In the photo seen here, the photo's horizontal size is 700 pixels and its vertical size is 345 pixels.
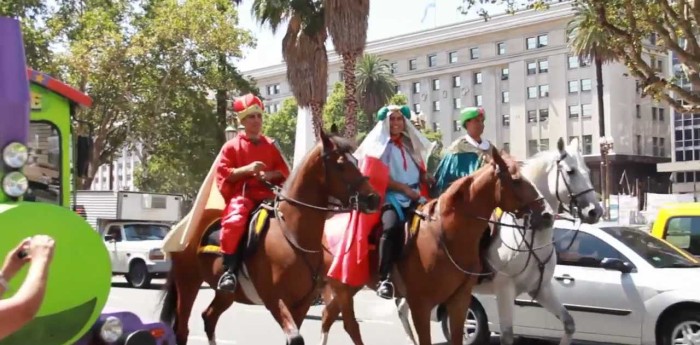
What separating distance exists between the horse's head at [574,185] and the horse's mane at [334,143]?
2.50m

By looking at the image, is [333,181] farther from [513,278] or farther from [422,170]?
[513,278]

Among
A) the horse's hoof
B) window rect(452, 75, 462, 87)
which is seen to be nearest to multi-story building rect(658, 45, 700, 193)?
window rect(452, 75, 462, 87)

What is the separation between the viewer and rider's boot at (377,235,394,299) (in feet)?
26.5

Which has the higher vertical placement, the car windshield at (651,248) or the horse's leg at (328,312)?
the car windshield at (651,248)

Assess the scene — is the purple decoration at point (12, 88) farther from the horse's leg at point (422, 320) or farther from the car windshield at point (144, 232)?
the car windshield at point (144, 232)

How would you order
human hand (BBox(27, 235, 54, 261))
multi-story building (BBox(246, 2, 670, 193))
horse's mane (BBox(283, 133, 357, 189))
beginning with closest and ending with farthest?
human hand (BBox(27, 235, 54, 261)) → horse's mane (BBox(283, 133, 357, 189)) → multi-story building (BBox(246, 2, 670, 193))

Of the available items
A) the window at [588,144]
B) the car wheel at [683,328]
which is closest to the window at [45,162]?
the car wheel at [683,328]

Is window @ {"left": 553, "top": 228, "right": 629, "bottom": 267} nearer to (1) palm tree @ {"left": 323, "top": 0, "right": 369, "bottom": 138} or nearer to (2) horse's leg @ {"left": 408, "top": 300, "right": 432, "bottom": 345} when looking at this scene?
(2) horse's leg @ {"left": 408, "top": 300, "right": 432, "bottom": 345}

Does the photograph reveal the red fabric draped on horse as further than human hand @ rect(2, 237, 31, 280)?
Yes

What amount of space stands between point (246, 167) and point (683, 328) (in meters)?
4.91

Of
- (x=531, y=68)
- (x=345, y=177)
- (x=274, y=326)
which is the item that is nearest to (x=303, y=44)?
(x=274, y=326)

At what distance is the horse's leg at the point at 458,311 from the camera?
765 centimetres

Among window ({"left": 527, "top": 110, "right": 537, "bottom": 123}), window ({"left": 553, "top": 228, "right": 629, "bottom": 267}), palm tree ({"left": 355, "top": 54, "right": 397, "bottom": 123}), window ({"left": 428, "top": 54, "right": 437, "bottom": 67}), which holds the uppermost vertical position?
window ({"left": 428, "top": 54, "right": 437, "bottom": 67})

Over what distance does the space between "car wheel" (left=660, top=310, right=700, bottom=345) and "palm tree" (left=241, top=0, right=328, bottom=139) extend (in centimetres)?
1658
